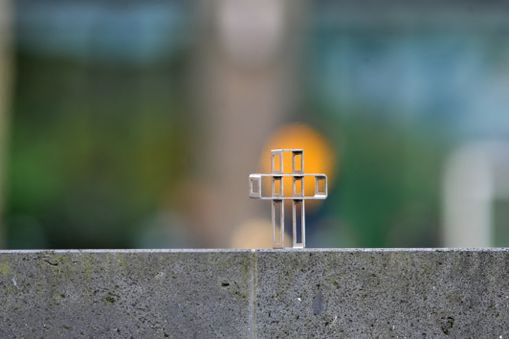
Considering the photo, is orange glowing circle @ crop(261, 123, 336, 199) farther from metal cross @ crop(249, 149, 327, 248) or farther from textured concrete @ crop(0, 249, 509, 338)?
textured concrete @ crop(0, 249, 509, 338)

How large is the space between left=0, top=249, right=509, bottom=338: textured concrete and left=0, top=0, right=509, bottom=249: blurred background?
6.67 meters

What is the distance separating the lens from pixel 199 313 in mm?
4781

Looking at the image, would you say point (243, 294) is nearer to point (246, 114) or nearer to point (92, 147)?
point (246, 114)

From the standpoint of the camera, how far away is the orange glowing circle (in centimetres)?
1155

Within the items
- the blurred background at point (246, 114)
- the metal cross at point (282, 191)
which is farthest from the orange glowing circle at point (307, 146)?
the metal cross at point (282, 191)

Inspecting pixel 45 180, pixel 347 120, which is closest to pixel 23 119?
pixel 45 180

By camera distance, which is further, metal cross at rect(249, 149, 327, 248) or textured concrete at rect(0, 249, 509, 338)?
metal cross at rect(249, 149, 327, 248)

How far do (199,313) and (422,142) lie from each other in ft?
26.1

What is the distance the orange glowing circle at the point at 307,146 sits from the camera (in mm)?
11555

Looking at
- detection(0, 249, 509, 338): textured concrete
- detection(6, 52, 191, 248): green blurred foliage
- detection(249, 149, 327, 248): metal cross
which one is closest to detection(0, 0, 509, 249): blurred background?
detection(6, 52, 191, 248): green blurred foliage

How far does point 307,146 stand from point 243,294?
7.05 m

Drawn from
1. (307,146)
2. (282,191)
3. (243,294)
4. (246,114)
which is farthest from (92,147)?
(243,294)

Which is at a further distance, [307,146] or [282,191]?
[307,146]

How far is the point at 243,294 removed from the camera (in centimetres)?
477
